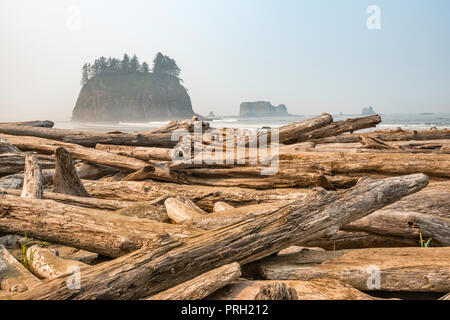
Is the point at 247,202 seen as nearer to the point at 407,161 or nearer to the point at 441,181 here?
the point at 407,161

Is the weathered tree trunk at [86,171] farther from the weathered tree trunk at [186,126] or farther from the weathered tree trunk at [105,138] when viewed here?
the weathered tree trunk at [186,126]

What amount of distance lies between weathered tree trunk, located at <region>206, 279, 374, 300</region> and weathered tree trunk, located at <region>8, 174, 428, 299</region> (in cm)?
21

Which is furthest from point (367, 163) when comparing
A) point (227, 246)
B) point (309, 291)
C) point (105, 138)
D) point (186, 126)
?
point (105, 138)

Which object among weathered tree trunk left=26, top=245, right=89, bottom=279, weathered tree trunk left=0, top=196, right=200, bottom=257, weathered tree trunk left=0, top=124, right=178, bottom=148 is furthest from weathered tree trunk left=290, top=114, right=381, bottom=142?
weathered tree trunk left=26, top=245, right=89, bottom=279

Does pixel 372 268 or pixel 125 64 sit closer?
pixel 372 268

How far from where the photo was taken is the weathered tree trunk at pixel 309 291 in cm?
206

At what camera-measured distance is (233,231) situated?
7.88ft

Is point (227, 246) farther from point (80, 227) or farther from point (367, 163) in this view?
point (367, 163)

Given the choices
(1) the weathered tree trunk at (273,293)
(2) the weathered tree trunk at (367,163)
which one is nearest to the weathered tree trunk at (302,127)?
(2) the weathered tree trunk at (367,163)

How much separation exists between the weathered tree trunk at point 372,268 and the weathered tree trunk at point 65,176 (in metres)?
3.05

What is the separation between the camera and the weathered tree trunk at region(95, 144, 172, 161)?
629 centimetres

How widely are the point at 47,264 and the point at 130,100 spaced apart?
11132 centimetres
